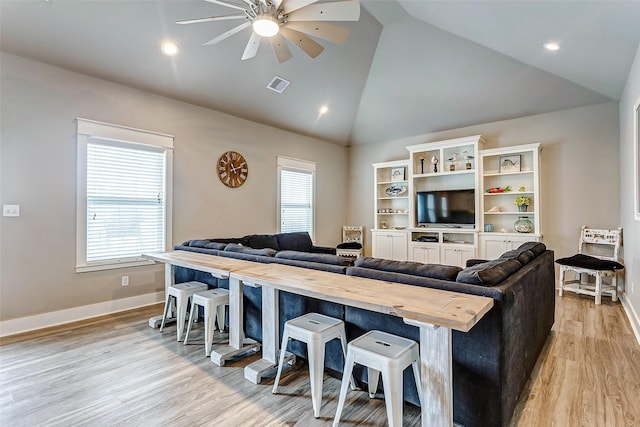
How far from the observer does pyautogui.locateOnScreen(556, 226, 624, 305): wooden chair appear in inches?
158

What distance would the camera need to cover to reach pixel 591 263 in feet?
13.3

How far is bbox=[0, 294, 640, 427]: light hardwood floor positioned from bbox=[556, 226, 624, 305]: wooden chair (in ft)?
3.55

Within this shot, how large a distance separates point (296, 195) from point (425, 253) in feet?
8.83

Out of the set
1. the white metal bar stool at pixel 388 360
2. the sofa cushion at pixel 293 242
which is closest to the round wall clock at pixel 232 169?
the sofa cushion at pixel 293 242

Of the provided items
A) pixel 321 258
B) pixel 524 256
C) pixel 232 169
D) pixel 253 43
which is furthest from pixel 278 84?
pixel 524 256

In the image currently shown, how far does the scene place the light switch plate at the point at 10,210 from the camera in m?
3.13

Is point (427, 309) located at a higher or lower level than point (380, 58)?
lower

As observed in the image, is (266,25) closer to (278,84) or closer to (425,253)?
(278,84)

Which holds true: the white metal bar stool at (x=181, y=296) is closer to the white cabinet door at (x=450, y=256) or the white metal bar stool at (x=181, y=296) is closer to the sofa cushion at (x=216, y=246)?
the sofa cushion at (x=216, y=246)

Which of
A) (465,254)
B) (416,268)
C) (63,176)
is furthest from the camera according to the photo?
(465,254)

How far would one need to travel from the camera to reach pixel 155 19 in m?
3.29

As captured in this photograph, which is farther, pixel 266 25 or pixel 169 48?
pixel 169 48

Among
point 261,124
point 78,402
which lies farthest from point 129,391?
point 261,124

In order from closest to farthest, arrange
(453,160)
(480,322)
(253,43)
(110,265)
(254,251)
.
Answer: (480,322) → (253,43) → (254,251) → (110,265) → (453,160)
